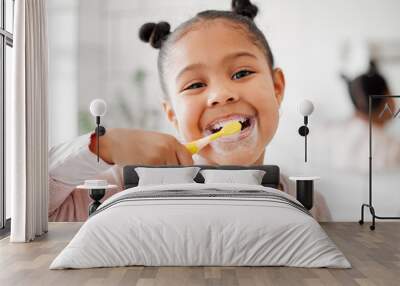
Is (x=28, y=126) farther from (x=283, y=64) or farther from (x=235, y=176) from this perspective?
(x=283, y=64)

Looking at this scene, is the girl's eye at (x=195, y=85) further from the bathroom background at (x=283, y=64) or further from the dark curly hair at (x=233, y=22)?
the bathroom background at (x=283, y=64)

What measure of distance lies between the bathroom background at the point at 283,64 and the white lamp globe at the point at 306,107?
0.18 m

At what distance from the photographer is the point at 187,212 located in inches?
185

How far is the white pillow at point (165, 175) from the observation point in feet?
22.3

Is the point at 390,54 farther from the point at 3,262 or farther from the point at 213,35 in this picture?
the point at 3,262

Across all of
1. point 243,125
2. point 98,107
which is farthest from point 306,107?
point 98,107

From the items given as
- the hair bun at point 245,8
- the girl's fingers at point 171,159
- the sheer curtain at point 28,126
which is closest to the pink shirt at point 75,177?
the girl's fingers at point 171,159

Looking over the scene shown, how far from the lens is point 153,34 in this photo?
7.52 meters

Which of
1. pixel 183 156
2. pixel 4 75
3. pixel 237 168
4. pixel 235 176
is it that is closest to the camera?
pixel 4 75

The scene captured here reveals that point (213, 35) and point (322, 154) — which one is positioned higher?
point (213, 35)

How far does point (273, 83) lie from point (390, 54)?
1.53 metres

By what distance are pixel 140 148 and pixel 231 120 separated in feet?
3.96

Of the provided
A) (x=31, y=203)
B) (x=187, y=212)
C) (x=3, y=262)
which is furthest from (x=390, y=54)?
(x=3, y=262)

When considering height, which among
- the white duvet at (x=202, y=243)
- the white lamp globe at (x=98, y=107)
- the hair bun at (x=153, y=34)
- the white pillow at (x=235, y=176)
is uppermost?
the hair bun at (x=153, y=34)
